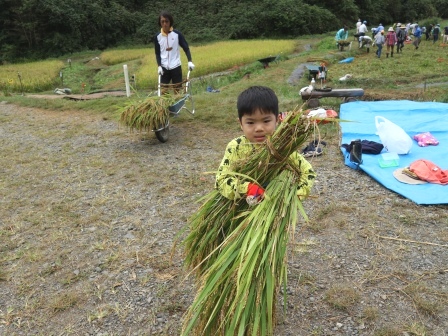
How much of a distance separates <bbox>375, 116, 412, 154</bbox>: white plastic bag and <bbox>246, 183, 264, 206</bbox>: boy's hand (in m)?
3.28

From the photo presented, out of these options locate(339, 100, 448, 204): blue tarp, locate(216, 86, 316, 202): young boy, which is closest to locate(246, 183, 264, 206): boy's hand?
locate(216, 86, 316, 202): young boy

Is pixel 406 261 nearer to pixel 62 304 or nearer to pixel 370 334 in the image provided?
pixel 370 334

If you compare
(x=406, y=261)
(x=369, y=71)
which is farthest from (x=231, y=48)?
(x=406, y=261)

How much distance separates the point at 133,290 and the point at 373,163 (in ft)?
9.68

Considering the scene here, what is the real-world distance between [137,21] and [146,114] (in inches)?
1122

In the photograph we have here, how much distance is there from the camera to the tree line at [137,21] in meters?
25.9

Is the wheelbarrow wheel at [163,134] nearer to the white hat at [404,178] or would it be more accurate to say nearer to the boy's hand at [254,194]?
the white hat at [404,178]

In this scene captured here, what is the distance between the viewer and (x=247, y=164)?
171 cm

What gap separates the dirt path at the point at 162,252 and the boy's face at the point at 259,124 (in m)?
0.77

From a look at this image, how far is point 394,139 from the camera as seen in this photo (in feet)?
14.3

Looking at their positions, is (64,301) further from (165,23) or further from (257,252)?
(165,23)

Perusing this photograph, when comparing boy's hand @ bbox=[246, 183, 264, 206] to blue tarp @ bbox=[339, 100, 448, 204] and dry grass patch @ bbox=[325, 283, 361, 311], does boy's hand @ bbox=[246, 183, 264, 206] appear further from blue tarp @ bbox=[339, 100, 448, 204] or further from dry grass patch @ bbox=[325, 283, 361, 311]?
Answer: blue tarp @ bbox=[339, 100, 448, 204]

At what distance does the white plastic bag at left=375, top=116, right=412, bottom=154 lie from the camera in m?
4.36

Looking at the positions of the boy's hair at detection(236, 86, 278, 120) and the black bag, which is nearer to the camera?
the boy's hair at detection(236, 86, 278, 120)
